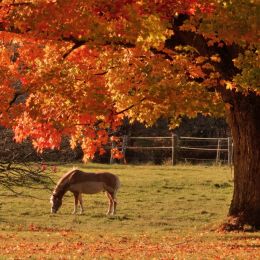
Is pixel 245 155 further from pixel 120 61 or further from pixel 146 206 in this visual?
pixel 146 206

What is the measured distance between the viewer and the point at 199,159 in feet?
149

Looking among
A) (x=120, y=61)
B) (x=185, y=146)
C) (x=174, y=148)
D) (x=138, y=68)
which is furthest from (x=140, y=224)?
(x=185, y=146)

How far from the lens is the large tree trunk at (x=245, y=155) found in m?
18.7

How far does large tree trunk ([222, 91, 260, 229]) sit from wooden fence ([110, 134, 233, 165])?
25706mm

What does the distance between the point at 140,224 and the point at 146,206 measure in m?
4.42

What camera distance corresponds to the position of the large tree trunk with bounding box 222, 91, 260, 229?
18.7 metres

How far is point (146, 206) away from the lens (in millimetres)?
26781

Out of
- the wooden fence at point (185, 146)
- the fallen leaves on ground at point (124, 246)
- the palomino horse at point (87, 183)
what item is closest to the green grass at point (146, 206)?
the palomino horse at point (87, 183)

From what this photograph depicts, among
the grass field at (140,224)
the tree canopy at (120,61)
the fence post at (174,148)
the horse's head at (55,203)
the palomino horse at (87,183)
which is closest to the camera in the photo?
the tree canopy at (120,61)

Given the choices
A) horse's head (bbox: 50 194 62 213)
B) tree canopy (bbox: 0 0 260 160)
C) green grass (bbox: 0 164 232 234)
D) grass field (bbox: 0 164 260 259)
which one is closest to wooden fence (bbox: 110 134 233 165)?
grass field (bbox: 0 164 260 259)

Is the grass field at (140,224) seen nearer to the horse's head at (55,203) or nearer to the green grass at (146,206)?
the green grass at (146,206)

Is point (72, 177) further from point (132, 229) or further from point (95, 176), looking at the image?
point (132, 229)

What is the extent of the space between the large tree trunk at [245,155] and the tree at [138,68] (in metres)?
0.02

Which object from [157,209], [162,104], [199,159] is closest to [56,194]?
[157,209]
